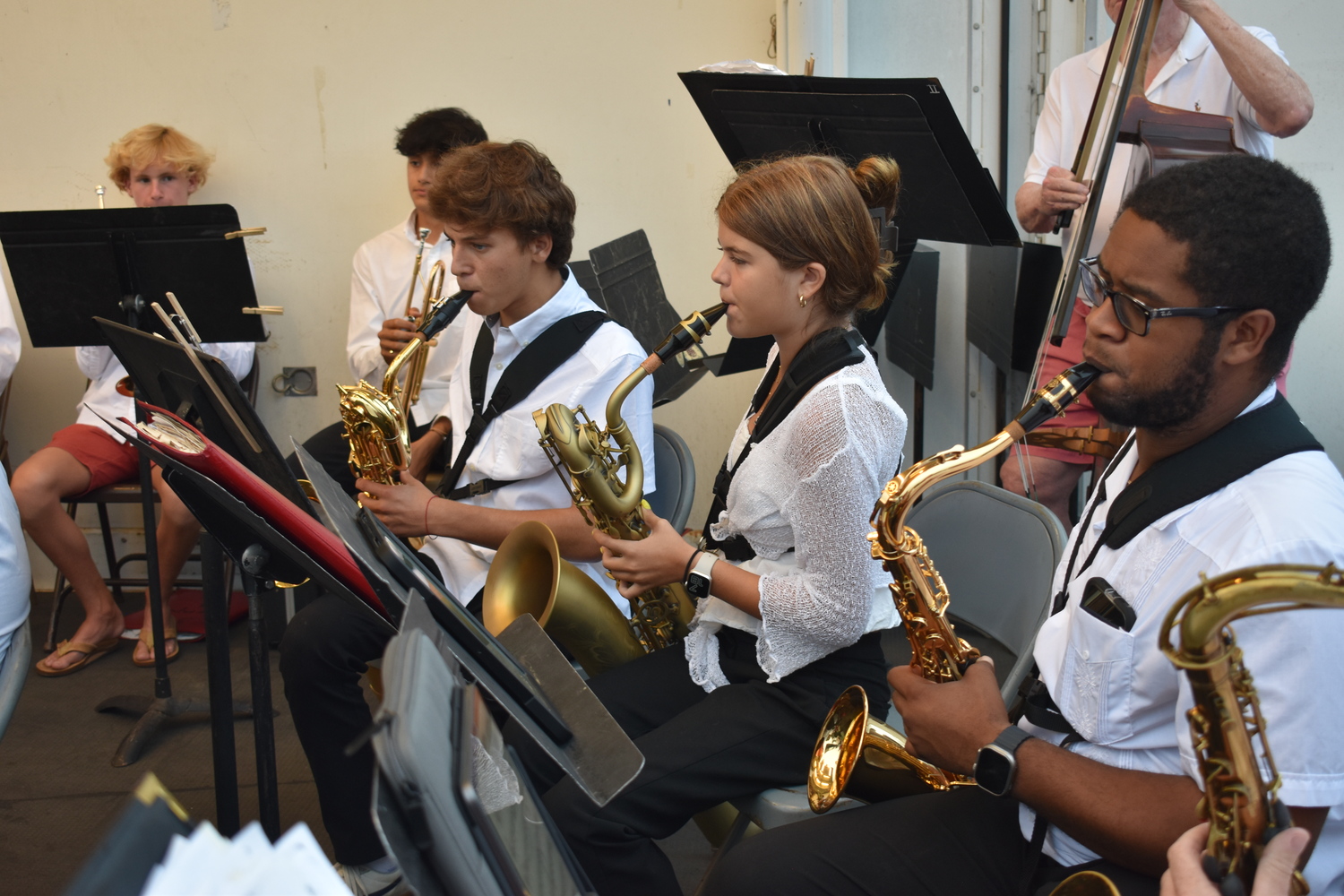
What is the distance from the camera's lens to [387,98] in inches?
164

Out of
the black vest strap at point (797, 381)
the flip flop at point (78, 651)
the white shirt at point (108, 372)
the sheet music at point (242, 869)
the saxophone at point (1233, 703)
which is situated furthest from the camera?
the white shirt at point (108, 372)

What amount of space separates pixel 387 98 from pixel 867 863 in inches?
146

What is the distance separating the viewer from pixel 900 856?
4.66 feet

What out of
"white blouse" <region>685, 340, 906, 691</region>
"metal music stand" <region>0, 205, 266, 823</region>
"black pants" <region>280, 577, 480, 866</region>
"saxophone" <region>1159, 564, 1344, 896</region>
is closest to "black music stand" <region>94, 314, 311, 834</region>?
"black pants" <region>280, 577, 480, 866</region>

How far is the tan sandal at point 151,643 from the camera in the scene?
375cm

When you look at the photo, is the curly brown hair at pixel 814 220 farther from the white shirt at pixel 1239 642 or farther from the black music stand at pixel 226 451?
the black music stand at pixel 226 451

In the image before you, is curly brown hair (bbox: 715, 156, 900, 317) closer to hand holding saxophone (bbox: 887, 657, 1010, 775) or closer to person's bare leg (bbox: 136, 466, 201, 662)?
hand holding saxophone (bbox: 887, 657, 1010, 775)

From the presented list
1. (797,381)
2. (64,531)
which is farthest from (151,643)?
(797,381)

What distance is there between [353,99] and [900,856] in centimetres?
377

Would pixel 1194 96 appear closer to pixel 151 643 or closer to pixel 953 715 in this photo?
pixel 953 715

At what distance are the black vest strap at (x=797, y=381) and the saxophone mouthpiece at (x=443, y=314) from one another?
0.95m

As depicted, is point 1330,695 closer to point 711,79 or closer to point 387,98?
point 711,79

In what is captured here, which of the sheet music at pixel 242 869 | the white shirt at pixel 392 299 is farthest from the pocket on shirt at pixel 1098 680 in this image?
the white shirt at pixel 392 299

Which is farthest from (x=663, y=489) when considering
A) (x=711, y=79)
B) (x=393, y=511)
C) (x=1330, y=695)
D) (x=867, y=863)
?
(x=1330, y=695)
